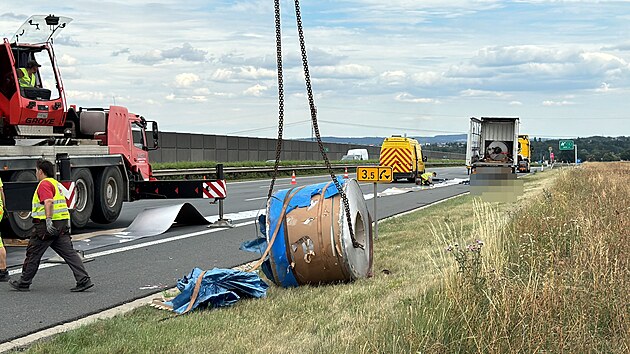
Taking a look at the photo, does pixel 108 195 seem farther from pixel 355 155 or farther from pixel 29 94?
pixel 355 155

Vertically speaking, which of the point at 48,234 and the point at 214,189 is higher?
the point at 214,189

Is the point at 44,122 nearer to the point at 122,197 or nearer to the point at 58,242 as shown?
the point at 122,197

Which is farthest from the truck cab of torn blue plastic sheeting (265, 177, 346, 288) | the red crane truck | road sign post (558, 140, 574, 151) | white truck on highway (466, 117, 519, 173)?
road sign post (558, 140, 574, 151)

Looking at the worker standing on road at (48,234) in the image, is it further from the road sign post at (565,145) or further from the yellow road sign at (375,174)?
the road sign post at (565,145)

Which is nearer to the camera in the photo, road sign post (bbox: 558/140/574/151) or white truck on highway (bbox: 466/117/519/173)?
white truck on highway (bbox: 466/117/519/173)

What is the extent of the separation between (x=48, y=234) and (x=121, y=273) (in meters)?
1.56

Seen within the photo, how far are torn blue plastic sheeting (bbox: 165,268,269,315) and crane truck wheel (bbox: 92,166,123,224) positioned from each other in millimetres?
8526

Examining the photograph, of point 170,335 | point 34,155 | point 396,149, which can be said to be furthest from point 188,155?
point 170,335

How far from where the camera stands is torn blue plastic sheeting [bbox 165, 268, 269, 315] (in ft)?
27.2

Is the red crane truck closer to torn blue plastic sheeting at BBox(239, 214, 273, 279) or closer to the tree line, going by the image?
torn blue plastic sheeting at BBox(239, 214, 273, 279)

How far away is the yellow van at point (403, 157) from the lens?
42.8 meters

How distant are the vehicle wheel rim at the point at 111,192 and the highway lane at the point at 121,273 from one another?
1.71ft

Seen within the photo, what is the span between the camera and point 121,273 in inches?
439

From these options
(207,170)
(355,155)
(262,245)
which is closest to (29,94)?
(262,245)
